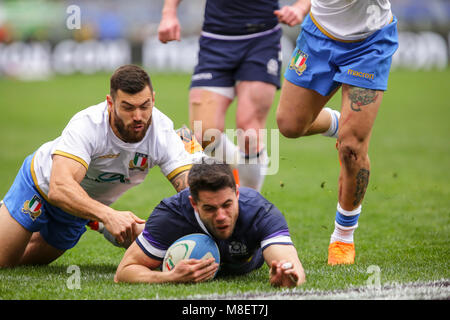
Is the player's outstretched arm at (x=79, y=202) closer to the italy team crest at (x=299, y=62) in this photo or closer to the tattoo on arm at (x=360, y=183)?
the tattoo on arm at (x=360, y=183)

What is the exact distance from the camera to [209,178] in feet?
14.8

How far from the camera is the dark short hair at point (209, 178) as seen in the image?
14.8 feet

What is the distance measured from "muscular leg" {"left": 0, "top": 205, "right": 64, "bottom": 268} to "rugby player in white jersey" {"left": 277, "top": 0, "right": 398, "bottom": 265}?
2202 millimetres

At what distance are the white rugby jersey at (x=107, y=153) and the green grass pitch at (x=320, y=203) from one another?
2.29 feet

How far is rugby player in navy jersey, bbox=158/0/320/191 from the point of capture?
7.06 m

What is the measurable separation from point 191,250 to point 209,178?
0.53 meters

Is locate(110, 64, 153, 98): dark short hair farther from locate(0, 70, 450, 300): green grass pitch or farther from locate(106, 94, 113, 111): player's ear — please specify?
locate(0, 70, 450, 300): green grass pitch

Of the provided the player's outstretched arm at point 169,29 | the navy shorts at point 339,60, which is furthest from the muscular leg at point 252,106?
the navy shorts at point 339,60

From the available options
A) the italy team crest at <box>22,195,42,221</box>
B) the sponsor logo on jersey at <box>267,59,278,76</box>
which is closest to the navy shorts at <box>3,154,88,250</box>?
the italy team crest at <box>22,195,42,221</box>

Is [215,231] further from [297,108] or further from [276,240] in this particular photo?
[297,108]

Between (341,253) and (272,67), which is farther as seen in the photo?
(272,67)

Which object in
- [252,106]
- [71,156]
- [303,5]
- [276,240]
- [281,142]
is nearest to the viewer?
[276,240]

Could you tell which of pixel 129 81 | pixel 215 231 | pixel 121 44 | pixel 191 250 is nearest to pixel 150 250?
pixel 191 250

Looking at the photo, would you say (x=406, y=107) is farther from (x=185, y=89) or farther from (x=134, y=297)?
(x=134, y=297)
